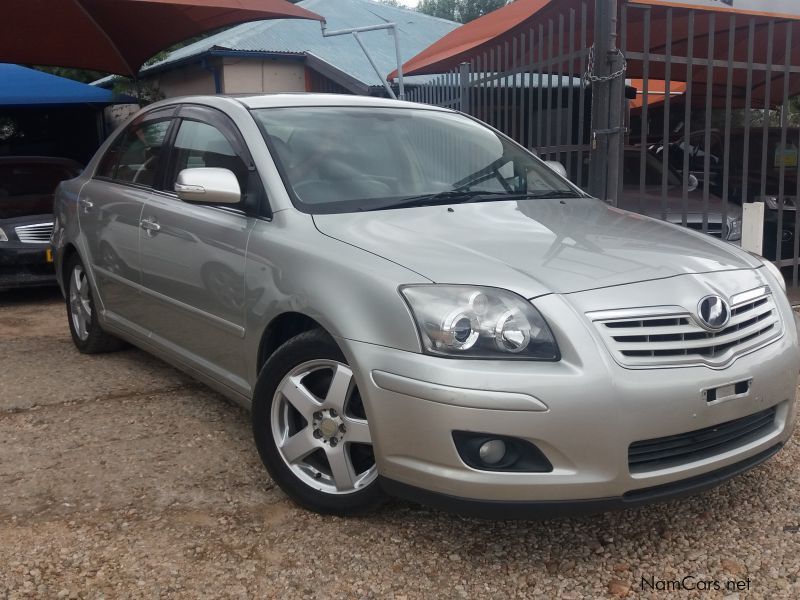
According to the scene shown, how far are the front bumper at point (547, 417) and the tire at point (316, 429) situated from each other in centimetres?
21

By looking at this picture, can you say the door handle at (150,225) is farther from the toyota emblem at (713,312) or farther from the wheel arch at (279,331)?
the toyota emblem at (713,312)

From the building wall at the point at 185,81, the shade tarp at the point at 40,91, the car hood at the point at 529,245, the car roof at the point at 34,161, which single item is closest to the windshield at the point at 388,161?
the car hood at the point at 529,245

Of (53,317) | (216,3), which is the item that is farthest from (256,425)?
(216,3)

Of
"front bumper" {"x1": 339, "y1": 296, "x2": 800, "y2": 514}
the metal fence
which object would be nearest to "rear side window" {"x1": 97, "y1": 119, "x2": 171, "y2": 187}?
"front bumper" {"x1": 339, "y1": 296, "x2": 800, "y2": 514}

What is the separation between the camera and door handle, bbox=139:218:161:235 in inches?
156

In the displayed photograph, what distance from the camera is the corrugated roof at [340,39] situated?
1403cm

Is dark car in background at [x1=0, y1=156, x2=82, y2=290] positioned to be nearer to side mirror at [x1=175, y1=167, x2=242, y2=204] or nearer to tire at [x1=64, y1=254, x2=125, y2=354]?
tire at [x1=64, y1=254, x2=125, y2=354]

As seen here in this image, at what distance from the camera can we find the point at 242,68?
46.9ft

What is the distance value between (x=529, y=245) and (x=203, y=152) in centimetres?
179

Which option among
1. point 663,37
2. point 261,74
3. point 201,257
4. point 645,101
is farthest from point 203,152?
point 261,74

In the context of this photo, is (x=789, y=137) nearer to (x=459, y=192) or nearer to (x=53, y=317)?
(x=459, y=192)

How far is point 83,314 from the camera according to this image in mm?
5207

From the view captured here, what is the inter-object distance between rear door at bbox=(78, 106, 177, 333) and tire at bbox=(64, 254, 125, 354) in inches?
12.4

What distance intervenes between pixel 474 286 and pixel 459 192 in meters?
1.09
